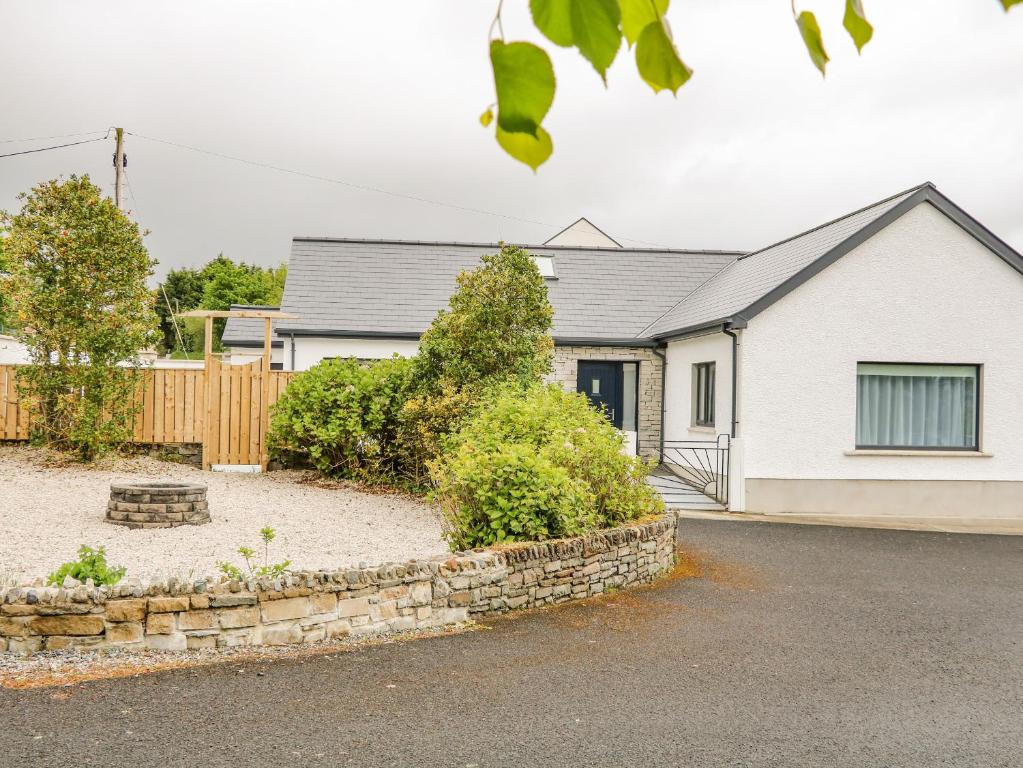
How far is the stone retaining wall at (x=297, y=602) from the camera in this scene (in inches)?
207

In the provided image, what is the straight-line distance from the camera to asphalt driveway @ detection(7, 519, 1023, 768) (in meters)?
4.14

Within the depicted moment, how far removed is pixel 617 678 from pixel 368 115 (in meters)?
4.19

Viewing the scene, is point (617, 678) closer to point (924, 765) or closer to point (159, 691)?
point (924, 765)

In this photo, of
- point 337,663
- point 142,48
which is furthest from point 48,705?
point 142,48

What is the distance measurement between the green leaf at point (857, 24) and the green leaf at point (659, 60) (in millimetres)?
291

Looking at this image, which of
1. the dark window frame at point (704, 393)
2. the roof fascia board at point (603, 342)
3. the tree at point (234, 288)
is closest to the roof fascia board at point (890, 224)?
the dark window frame at point (704, 393)

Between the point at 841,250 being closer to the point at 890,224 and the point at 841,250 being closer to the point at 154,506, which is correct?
the point at 890,224

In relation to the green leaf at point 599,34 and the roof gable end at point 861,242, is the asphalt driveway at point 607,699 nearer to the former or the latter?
the green leaf at point 599,34

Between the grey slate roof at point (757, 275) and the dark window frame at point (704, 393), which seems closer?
the grey slate roof at point (757, 275)

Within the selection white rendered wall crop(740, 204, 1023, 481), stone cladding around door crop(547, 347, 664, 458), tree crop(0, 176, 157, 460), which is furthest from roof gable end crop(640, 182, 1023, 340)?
tree crop(0, 176, 157, 460)

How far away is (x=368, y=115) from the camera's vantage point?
2.05 meters

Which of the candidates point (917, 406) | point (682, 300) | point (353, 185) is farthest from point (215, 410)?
point (353, 185)

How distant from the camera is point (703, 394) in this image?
49.4 feet

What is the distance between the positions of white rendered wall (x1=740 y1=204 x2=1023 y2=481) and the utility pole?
17.3 metres
